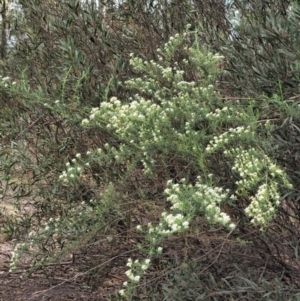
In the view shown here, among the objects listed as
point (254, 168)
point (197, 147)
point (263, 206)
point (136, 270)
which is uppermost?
point (197, 147)

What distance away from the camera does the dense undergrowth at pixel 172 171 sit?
2789 mm

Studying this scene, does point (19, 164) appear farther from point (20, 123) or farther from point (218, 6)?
point (218, 6)

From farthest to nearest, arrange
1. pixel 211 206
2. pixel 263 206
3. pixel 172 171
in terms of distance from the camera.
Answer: pixel 172 171, pixel 263 206, pixel 211 206

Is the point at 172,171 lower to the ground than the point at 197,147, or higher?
lower

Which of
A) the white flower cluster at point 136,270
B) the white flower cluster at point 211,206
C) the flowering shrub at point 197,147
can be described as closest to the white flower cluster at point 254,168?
the flowering shrub at point 197,147

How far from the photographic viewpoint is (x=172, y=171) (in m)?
3.57

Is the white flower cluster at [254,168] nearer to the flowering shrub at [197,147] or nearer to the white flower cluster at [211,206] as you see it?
the flowering shrub at [197,147]

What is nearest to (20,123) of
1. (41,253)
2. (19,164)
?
(19,164)

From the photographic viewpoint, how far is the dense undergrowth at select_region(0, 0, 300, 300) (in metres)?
2.79

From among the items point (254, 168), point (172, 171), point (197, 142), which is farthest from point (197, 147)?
point (172, 171)

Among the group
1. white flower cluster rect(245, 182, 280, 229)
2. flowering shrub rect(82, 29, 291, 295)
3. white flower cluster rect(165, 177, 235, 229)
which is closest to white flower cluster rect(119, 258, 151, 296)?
flowering shrub rect(82, 29, 291, 295)

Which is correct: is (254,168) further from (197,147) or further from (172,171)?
(172,171)

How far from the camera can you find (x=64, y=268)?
5.02m

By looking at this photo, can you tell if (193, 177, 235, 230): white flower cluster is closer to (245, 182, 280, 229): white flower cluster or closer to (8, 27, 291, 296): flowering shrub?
(8, 27, 291, 296): flowering shrub
